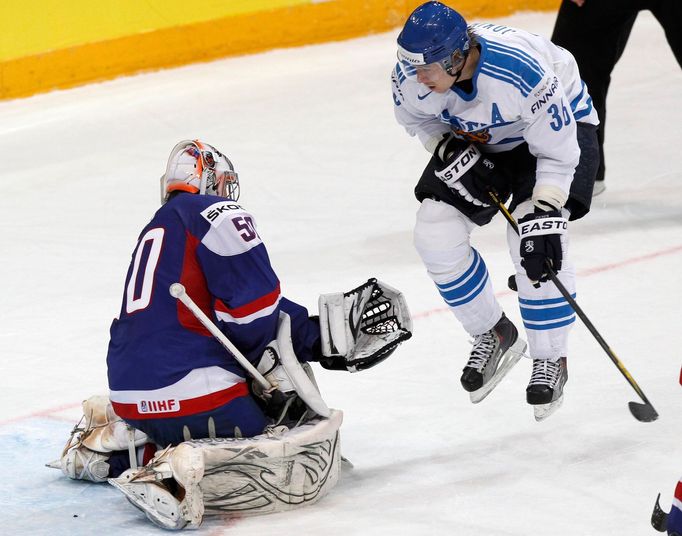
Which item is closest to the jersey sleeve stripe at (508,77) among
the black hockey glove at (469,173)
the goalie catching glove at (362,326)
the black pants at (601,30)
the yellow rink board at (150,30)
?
the black hockey glove at (469,173)

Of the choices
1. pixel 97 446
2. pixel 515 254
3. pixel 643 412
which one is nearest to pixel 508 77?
pixel 515 254

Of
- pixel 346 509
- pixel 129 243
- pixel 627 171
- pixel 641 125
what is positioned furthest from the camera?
pixel 641 125

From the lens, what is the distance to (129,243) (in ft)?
17.8

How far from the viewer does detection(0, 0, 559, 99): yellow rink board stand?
22.1ft

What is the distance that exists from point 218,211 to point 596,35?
2.98 m

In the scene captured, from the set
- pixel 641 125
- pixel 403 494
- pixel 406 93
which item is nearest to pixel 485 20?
pixel 641 125

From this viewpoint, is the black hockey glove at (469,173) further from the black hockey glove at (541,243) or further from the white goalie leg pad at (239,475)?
the white goalie leg pad at (239,475)

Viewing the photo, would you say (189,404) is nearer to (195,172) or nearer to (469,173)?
(195,172)

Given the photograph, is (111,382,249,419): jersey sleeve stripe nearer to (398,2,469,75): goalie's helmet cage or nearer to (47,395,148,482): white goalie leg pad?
(47,395,148,482): white goalie leg pad

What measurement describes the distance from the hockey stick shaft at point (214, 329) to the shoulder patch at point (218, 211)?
0.17 meters

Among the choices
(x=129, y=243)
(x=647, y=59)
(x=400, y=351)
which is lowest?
(x=647, y=59)

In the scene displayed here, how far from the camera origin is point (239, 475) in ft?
10.0

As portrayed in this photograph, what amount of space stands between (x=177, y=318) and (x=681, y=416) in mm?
1347

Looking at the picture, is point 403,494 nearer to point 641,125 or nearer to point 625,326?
point 625,326
